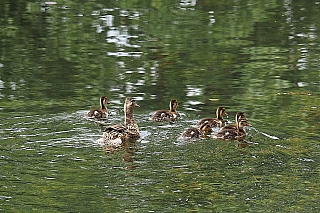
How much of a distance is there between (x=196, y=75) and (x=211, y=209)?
6098 millimetres

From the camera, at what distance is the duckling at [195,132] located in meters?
9.62

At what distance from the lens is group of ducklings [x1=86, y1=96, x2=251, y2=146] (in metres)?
9.66

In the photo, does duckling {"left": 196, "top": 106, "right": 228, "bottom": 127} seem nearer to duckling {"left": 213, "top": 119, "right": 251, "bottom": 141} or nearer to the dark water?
the dark water

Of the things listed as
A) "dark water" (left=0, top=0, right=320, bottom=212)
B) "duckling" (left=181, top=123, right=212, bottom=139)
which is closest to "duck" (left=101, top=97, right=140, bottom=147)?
"dark water" (left=0, top=0, right=320, bottom=212)

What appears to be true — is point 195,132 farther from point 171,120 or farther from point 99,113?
point 99,113

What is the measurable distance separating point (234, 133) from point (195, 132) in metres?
0.48

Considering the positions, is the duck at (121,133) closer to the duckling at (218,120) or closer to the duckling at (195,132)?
the duckling at (195,132)

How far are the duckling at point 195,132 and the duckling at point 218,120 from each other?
123 millimetres

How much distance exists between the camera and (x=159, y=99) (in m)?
12.0

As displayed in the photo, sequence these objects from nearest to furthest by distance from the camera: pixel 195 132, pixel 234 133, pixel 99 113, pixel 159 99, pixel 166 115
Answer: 1. pixel 195 132
2. pixel 234 133
3. pixel 166 115
4. pixel 99 113
5. pixel 159 99

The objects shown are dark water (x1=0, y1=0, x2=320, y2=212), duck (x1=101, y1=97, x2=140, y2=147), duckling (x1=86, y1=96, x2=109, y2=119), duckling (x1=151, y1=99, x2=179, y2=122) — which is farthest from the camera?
duckling (x1=86, y1=96, x2=109, y2=119)

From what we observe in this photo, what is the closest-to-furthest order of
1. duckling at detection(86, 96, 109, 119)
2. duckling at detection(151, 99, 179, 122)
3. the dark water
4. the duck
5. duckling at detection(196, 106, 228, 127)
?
the dark water < the duck < duckling at detection(196, 106, 228, 127) < duckling at detection(151, 99, 179, 122) < duckling at detection(86, 96, 109, 119)

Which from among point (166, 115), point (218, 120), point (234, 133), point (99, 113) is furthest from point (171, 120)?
point (234, 133)

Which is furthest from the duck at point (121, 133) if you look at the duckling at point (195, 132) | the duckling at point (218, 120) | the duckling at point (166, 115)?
the duckling at point (218, 120)
